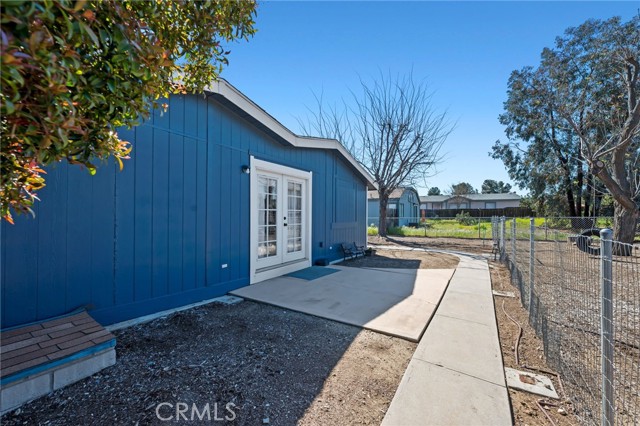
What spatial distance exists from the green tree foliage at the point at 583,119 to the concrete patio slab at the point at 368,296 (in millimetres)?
9212

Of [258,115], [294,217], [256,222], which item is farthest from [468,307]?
[258,115]

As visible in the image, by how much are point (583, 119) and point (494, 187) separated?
51.4 metres

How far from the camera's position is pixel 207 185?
4.42m

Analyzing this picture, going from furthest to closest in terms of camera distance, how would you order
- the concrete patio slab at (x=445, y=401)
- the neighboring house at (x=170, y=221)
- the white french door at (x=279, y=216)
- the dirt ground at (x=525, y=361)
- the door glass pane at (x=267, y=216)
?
the door glass pane at (x=267, y=216) < the white french door at (x=279, y=216) < the neighboring house at (x=170, y=221) < the dirt ground at (x=525, y=361) < the concrete patio slab at (x=445, y=401)

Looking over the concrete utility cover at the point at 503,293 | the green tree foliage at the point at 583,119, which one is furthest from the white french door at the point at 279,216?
the green tree foliage at the point at 583,119

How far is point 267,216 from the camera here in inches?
226

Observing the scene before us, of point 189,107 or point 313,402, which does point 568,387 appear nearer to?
point 313,402

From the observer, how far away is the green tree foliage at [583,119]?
9.92 metres

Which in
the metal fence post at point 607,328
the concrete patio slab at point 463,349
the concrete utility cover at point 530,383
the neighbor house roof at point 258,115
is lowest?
the concrete utility cover at point 530,383

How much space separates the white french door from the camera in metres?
5.43

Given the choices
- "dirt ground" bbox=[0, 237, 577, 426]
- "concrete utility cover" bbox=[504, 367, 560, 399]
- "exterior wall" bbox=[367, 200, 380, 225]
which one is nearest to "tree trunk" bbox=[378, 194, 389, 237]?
"exterior wall" bbox=[367, 200, 380, 225]

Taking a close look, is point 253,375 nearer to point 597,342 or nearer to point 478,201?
point 597,342

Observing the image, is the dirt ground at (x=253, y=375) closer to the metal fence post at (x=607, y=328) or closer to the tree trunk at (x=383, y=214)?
the metal fence post at (x=607, y=328)

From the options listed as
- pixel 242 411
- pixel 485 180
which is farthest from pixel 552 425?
pixel 485 180
